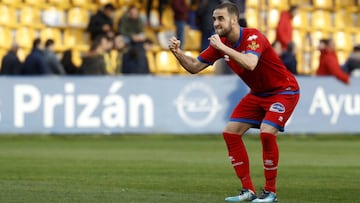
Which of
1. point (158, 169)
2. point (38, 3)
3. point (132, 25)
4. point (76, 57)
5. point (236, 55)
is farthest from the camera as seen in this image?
point (38, 3)

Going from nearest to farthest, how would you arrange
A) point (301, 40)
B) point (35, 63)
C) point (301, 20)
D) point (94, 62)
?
point (35, 63), point (94, 62), point (301, 40), point (301, 20)

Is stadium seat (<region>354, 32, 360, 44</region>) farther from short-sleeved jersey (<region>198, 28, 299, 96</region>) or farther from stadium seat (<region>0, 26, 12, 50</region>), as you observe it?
short-sleeved jersey (<region>198, 28, 299, 96</region>)

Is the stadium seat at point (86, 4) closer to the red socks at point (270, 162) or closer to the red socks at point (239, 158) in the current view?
the red socks at point (239, 158)

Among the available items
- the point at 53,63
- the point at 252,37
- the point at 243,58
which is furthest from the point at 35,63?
the point at 243,58

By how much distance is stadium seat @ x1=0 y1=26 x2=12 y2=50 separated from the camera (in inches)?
1122

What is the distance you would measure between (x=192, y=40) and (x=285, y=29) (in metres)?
3.11

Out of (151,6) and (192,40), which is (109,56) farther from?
(192,40)

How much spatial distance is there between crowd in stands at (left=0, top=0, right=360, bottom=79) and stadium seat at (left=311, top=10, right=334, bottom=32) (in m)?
2.95

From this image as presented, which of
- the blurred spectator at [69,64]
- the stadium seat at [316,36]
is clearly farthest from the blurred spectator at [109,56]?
the stadium seat at [316,36]

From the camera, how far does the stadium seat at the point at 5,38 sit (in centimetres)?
2850

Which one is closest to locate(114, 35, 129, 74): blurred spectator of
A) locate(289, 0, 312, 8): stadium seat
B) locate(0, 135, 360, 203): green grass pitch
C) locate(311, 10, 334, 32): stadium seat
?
locate(0, 135, 360, 203): green grass pitch

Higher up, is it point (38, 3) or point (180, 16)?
point (38, 3)

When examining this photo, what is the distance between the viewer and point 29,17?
29312 millimetres

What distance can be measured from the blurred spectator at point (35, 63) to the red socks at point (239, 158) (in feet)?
47.6
